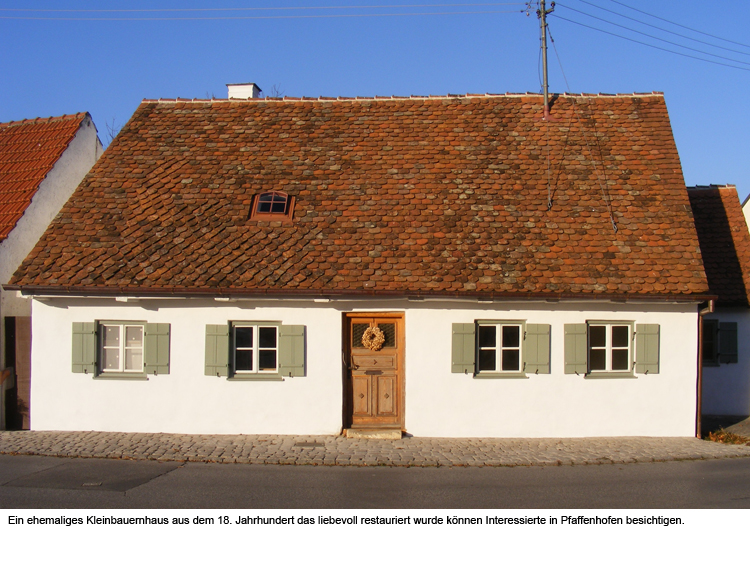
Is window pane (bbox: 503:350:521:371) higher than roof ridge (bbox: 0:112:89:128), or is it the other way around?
roof ridge (bbox: 0:112:89:128)

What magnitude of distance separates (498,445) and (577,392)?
197 centimetres

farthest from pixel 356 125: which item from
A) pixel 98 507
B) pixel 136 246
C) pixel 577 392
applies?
pixel 98 507

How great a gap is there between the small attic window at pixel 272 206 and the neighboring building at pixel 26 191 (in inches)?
197

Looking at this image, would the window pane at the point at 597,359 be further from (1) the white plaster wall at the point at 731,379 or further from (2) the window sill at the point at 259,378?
(2) the window sill at the point at 259,378

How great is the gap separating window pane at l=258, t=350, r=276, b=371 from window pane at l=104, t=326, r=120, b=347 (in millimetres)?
2807

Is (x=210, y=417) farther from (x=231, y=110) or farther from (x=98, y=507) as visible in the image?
(x=231, y=110)

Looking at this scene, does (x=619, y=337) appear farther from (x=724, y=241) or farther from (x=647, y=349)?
(x=724, y=241)

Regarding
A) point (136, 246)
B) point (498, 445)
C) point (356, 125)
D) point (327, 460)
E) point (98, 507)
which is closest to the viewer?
point (98, 507)

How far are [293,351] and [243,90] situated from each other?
934 cm

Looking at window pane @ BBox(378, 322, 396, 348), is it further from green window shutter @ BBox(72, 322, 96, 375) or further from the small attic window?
green window shutter @ BBox(72, 322, 96, 375)

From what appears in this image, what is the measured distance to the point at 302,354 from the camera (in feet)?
38.6

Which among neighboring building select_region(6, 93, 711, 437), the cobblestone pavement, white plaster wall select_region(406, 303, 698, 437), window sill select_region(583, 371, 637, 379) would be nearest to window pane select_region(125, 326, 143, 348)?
neighboring building select_region(6, 93, 711, 437)

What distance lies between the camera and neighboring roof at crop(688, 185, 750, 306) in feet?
48.9

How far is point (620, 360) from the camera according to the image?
12.2 metres
